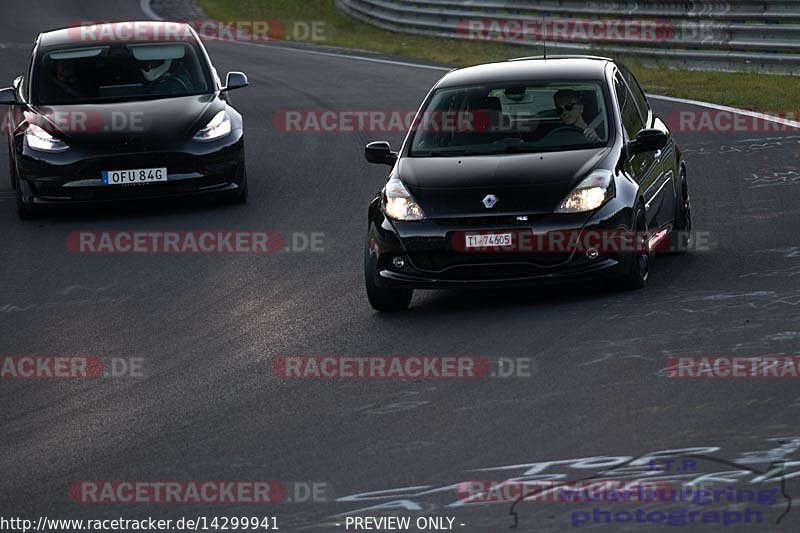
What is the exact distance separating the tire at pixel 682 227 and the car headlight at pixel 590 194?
1707 mm

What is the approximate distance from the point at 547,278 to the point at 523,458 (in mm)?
3300

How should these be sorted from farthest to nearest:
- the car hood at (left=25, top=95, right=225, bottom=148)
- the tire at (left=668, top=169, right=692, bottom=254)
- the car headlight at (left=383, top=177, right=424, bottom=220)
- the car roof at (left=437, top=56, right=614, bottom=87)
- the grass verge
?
the grass verge → the car hood at (left=25, top=95, right=225, bottom=148) → the tire at (left=668, top=169, right=692, bottom=254) → the car roof at (left=437, top=56, right=614, bottom=87) → the car headlight at (left=383, top=177, right=424, bottom=220)

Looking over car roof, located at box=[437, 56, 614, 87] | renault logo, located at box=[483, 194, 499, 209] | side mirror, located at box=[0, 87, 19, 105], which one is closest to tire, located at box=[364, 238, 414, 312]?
renault logo, located at box=[483, 194, 499, 209]

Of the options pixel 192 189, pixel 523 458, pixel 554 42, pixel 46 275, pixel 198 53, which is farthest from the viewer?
pixel 554 42

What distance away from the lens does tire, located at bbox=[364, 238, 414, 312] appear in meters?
10.4

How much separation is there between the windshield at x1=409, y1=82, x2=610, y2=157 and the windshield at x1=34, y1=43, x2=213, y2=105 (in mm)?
4659

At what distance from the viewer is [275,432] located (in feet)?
25.0

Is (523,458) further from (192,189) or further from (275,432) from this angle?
(192,189)

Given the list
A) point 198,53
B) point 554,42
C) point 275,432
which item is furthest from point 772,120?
point 275,432

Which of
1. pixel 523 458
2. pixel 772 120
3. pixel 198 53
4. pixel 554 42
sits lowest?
pixel 554 42

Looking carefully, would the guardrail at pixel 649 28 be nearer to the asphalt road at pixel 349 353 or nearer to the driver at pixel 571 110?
the asphalt road at pixel 349 353

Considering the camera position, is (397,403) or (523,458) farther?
(397,403)

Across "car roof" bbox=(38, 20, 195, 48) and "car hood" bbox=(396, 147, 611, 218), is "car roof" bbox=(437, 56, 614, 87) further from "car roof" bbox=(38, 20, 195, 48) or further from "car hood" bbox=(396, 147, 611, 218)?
"car roof" bbox=(38, 20, 195, 48)

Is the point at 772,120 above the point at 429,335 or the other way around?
the other way around
